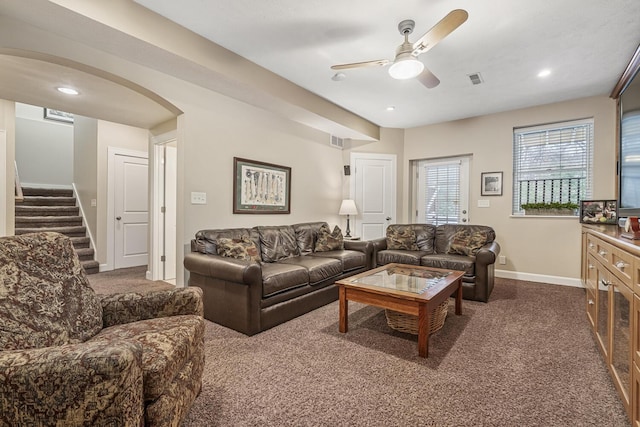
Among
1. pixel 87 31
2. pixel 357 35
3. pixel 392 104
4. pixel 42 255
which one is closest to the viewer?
pixel 42 255

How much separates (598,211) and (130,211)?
7120mm

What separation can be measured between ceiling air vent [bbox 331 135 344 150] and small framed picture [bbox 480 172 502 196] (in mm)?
2450

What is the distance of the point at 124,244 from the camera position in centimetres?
536

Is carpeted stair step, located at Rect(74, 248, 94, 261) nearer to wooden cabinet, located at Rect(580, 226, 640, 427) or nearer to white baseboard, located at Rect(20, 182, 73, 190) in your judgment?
white baseboard, located at Rect(20, 182, 73, 190)

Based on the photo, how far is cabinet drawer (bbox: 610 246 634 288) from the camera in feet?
4.84

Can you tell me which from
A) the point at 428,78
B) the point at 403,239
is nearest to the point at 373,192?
the point at 403,239

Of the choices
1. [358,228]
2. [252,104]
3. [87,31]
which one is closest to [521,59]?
[252,104]

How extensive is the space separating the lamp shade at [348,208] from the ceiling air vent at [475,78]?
251 centimetres

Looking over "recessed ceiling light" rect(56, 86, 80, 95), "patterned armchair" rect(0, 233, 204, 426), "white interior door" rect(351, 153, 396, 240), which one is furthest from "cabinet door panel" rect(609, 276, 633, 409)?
"recessed ceiling light" rect(56, 86, 80, 95)

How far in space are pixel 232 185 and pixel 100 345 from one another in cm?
296

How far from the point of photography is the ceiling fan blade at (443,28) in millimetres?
1844

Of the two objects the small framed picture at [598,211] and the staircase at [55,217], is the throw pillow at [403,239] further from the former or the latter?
the staircase at [55,217]

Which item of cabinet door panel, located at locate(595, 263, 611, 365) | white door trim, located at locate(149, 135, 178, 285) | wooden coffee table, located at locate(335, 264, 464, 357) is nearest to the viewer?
cabinet door panel, located at locate(595, 263, 611, 365)

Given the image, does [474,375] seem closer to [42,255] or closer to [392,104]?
[42,255]
